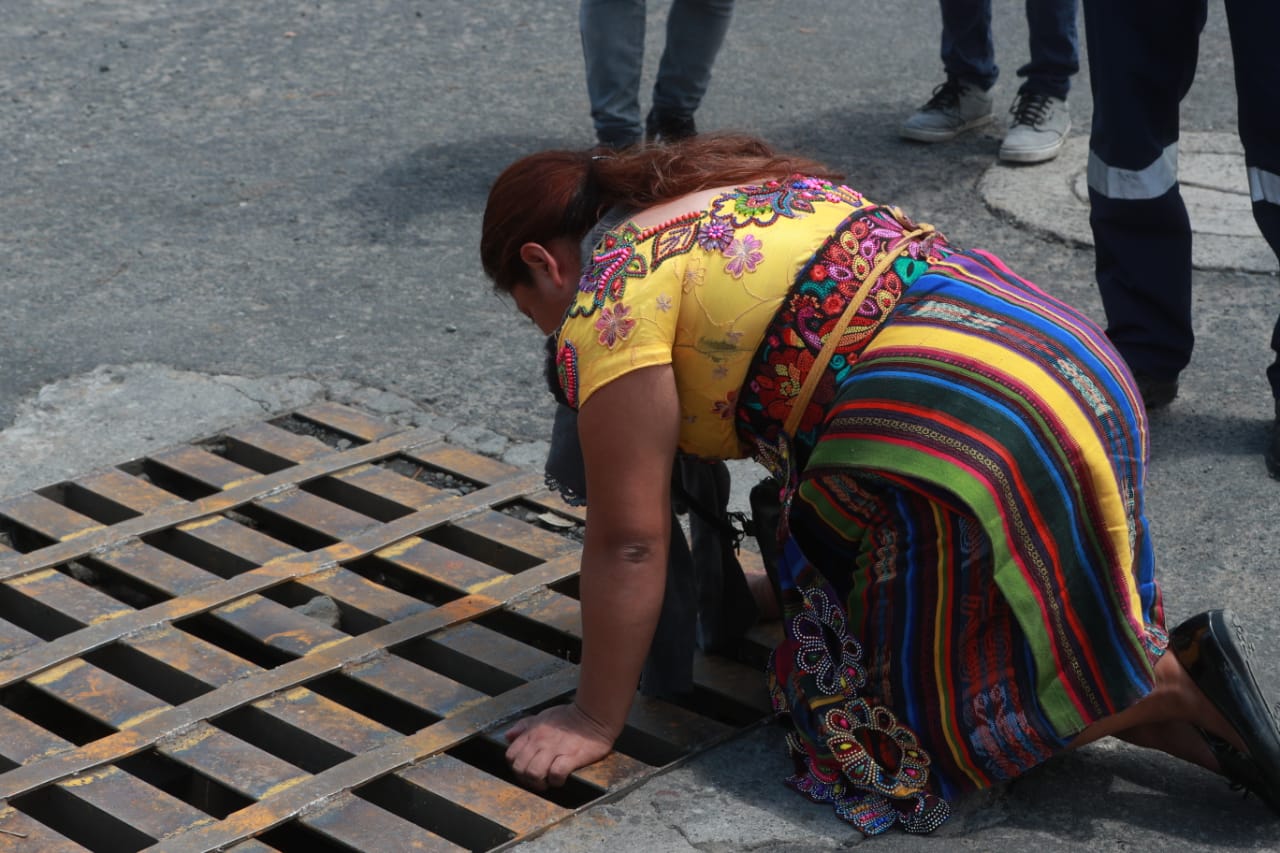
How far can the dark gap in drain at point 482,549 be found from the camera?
2.76m

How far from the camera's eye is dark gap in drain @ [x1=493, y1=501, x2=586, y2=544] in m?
2.86

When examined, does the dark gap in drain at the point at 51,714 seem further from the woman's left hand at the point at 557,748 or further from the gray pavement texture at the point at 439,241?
the woman's left hand at the point at 557,748

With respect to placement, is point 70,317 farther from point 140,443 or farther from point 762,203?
point 762,203

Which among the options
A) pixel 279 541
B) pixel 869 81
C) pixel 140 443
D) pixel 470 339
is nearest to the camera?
pixel 279 541

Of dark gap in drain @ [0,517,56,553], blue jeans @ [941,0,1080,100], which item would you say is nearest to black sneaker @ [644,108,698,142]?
blue jeans @ [941,0,1080,100]

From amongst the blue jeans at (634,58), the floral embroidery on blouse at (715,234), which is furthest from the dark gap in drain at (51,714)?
the blue jeans at (634,58)

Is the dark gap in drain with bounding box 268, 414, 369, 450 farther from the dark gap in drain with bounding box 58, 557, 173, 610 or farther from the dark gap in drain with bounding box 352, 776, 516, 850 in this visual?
the dark gap in drain with bounding box 352, 776, 516, 850

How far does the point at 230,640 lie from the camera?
2.58 meters

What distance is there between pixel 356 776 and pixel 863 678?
2.23 ft

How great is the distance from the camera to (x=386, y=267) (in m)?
4.03

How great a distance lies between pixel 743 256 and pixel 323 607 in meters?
1.04

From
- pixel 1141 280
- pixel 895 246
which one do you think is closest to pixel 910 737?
pixel 895 246

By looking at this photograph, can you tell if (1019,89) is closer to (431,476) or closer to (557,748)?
(431,476)

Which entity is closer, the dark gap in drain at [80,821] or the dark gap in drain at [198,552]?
the dark gap in drain at [80,821]
